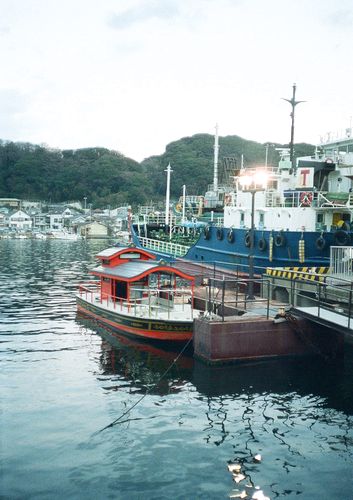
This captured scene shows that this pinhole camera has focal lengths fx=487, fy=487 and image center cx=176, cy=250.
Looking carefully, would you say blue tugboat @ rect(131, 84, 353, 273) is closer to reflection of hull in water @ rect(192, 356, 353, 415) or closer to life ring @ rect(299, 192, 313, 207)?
life ring @ rect(299, 192, 313, 207)

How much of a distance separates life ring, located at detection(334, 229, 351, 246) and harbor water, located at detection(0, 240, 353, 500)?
8643 mm

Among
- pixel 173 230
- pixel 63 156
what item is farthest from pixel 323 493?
pixel 63 156

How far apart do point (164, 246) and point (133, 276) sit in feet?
87.0

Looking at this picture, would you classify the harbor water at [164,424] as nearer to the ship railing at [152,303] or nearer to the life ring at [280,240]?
the ship railing at [152,303]

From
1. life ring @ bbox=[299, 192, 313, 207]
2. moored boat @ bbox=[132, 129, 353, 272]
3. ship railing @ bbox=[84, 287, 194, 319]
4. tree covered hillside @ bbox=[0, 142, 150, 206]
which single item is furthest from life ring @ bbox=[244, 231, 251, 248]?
tree covered hillside @ bbox=[0, 142, 150, 206]

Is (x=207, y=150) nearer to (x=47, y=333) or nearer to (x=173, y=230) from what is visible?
(x=173, y=230)

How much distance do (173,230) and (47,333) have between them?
3125cm

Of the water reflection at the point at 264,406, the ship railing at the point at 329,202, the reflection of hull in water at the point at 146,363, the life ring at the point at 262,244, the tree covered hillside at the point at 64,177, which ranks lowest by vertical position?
the reflection of hull in water at the point at 146,363

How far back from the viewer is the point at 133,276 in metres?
21.4

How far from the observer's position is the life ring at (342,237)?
1059 inches

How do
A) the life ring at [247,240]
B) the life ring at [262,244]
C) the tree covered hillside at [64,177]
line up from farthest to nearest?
the tree covered hillside at [64,177]
the life ring at [247,240]
the life ring at [262,244]

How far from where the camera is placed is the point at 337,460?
11070 mm

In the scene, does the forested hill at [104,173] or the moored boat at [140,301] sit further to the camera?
the forested hill at [104,173]

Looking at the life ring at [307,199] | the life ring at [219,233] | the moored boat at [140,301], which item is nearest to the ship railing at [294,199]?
the life ring at [307,199]
